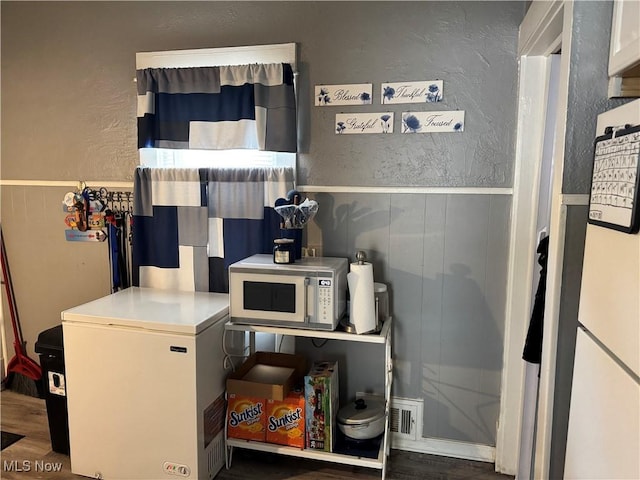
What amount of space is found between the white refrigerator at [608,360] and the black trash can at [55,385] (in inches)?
88.8

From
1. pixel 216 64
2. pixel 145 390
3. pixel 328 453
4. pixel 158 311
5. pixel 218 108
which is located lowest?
pixel 328 453

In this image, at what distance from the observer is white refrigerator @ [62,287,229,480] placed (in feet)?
6.82

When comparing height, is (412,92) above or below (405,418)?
above

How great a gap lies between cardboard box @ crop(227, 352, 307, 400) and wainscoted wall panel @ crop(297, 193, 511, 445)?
35 cm

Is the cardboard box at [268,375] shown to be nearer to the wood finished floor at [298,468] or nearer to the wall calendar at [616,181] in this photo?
the wood finished floor at [298,468]

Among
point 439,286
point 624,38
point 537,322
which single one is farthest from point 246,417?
point 624,38

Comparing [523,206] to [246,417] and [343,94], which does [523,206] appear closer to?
[343,94]

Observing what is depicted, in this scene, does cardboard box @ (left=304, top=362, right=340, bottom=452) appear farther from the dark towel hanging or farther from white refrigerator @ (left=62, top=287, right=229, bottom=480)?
the dark towel hanging

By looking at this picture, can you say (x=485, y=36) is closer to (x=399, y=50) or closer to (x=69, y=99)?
(x=399, y=50)

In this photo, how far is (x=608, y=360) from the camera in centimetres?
112

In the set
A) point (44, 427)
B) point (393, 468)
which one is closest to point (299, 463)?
point (393, 468)

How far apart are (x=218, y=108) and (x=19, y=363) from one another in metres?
2.12

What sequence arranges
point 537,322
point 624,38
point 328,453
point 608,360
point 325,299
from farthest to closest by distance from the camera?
point 328,453 < point 325,299 < point 537,322 < point 624,38 < point 608,360

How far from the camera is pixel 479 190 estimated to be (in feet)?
7.55
